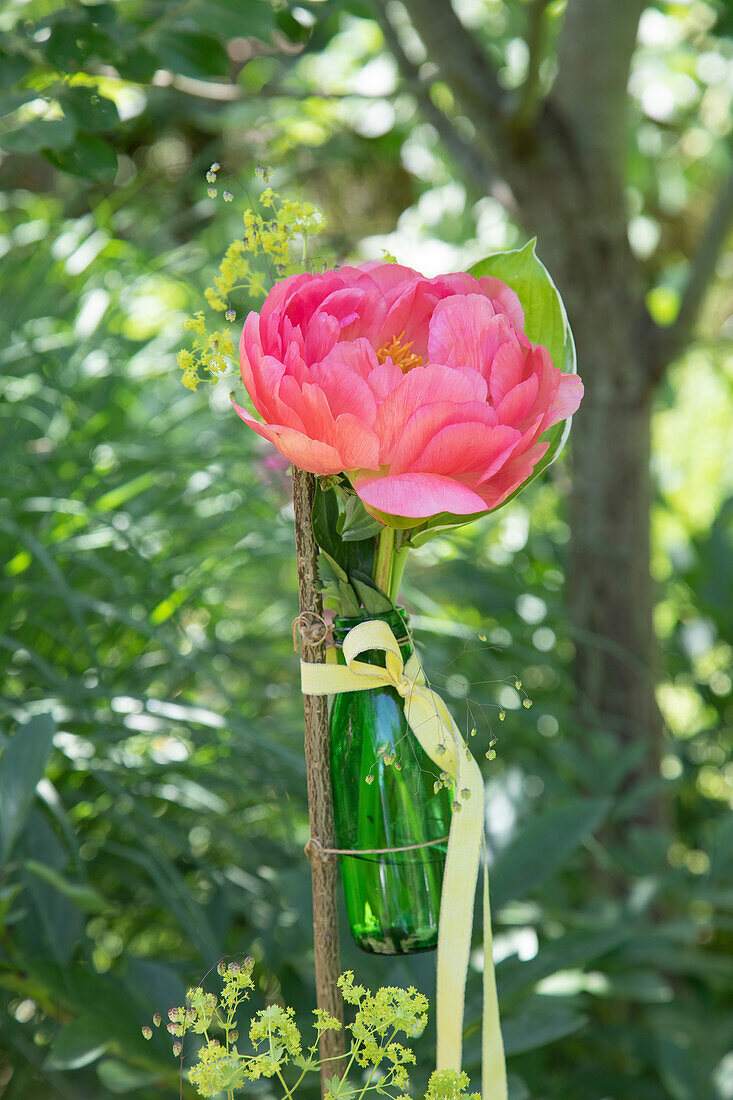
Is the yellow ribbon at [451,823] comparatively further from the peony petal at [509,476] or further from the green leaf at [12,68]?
the green leaf at [12,68]

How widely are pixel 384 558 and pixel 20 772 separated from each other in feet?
0.75

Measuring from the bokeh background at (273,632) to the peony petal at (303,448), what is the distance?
0.09 meters

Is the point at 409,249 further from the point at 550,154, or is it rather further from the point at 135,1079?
the point at 135,1079

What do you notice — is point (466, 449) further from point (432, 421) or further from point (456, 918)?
point (456, 918)

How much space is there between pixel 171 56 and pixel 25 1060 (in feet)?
1.97

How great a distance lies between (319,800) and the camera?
30cm

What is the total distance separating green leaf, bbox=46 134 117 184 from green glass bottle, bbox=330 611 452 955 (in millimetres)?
304


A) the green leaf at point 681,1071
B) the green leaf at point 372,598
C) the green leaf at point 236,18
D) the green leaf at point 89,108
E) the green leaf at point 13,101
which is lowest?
the green leaf at point 681,1071

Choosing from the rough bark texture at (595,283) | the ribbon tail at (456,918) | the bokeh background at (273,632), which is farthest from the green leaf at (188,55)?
the ribbon tail at (456,918)

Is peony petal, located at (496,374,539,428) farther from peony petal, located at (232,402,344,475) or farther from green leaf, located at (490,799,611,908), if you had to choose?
green leaf, located at (490,799,611,908)

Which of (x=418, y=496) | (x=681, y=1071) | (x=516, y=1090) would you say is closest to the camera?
(x=418, y=496)

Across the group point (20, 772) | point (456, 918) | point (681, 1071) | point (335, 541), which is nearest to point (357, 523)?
point (335, 541)

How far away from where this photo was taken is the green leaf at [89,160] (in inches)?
18.4

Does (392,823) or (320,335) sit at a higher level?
(320,335)
